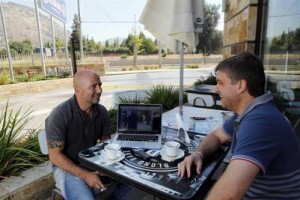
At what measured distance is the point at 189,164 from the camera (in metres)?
1.50

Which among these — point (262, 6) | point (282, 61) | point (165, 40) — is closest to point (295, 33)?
point (282, 61)

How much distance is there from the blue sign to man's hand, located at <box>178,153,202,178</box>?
13.4 meters

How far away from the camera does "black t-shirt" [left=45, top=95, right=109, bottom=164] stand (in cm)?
199

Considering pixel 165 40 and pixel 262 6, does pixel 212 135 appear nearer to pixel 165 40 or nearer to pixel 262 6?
pixel 165 40

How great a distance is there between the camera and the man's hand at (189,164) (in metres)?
1.45

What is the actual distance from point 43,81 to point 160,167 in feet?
39.4

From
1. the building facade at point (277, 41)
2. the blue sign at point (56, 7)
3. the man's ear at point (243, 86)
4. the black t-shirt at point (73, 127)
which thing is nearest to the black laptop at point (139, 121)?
the black t-shirt at point (73, 127)

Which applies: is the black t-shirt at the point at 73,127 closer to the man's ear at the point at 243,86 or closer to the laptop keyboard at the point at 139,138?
the laptop keyboard at the point at 139,138

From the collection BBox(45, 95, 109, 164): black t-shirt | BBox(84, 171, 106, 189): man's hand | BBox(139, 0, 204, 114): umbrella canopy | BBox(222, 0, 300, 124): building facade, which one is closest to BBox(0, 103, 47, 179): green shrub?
BBox(45, 95, 109, 164): black t-shirt

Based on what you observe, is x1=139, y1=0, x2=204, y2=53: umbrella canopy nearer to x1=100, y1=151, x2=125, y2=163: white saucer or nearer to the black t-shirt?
the black t-shirt

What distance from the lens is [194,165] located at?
154 cm

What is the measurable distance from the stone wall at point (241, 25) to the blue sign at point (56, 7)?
10.8m

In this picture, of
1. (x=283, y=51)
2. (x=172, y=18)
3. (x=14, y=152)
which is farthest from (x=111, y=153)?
(x=283, y=51)

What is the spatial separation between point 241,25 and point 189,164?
3.35 metres
